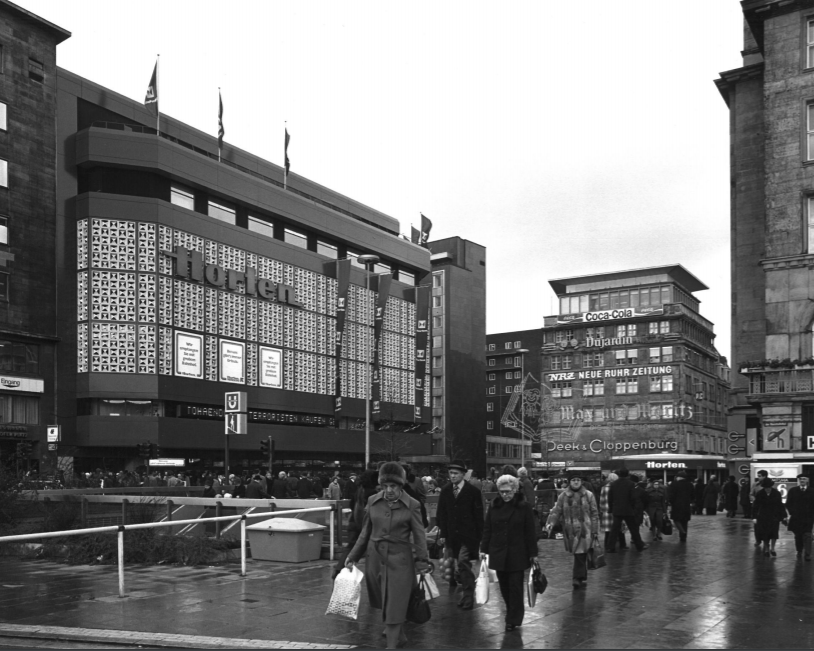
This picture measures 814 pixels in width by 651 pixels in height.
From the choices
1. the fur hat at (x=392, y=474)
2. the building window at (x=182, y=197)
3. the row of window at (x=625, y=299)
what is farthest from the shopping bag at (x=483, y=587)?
the row of window at (x=625, y=299)

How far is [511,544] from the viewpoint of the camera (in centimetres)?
1019

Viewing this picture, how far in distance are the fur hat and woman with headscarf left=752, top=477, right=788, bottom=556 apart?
1139 centimetres

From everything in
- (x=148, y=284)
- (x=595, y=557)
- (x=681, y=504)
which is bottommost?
(x=681, y=504)

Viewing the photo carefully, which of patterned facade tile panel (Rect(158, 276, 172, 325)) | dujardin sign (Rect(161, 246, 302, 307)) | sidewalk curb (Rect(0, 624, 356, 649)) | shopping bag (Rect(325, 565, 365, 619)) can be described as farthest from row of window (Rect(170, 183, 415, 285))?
shopping bag (Rect(325, 565, 365, 619))

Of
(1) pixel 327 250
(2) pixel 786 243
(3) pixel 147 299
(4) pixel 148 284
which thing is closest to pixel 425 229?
(1) pixel 327 250

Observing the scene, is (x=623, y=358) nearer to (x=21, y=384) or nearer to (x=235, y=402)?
(x=21, y=384)

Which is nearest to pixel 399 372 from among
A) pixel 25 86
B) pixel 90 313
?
pixel 90 313

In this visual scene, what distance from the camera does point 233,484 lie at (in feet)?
114

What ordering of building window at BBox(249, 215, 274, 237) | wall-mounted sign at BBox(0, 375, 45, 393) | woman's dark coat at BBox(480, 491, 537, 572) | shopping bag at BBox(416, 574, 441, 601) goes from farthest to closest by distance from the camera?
building window at BBox(249, 215, 274, 237) → wall-mounted sign at BBox(0, 375, 45, 393) → woman's dark coat at BBox(480, 491, 537, 572) → shopping bag at BBox(416, 574, 441, 601)

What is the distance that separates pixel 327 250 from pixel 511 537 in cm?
6667

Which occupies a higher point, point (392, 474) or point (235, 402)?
point (235, 402)

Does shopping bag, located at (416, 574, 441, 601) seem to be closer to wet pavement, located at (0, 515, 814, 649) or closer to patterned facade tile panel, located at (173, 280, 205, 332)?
wet pavement, located at (0, 515, 814, 649)

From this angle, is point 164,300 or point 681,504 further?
point 164,300

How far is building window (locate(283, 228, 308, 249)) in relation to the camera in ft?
235
